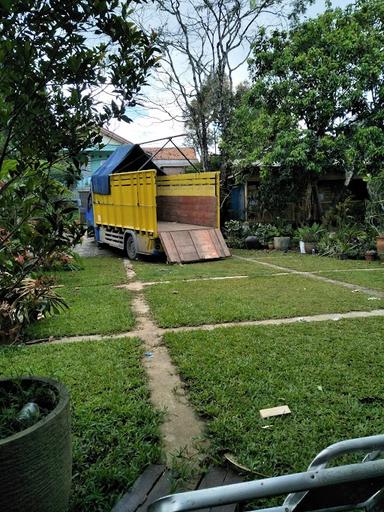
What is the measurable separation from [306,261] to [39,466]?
8701mm

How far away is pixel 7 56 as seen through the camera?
1.57 meters

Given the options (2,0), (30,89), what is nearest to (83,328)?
(30,89)

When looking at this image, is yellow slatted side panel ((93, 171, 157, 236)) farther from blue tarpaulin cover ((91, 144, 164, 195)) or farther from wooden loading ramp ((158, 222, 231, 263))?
wooden loading ramp ((158, 222, 231, 263))

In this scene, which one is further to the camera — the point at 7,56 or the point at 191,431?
the point at 191,431

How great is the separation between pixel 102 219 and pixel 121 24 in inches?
434

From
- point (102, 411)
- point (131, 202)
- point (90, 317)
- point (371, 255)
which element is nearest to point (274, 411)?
Answer: point (102, 411)

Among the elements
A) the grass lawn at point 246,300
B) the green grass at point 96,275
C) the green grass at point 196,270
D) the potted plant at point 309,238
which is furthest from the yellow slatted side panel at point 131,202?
the potted plant at point 309,238

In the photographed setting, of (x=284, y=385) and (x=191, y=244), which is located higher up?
(x=191, y=244)

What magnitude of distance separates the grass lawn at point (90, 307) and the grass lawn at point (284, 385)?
0.97 meters

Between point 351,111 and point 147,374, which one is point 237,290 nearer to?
point 147,374

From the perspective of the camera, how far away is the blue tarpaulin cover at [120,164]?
11438mm

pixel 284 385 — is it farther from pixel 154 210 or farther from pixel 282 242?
pixel 282 242

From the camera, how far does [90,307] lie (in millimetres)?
5559

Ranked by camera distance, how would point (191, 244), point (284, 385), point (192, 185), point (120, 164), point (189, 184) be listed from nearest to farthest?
point (284, 385) < point (191, 244) < point (192, 185) < point (189, 184) < point (120, 164)
